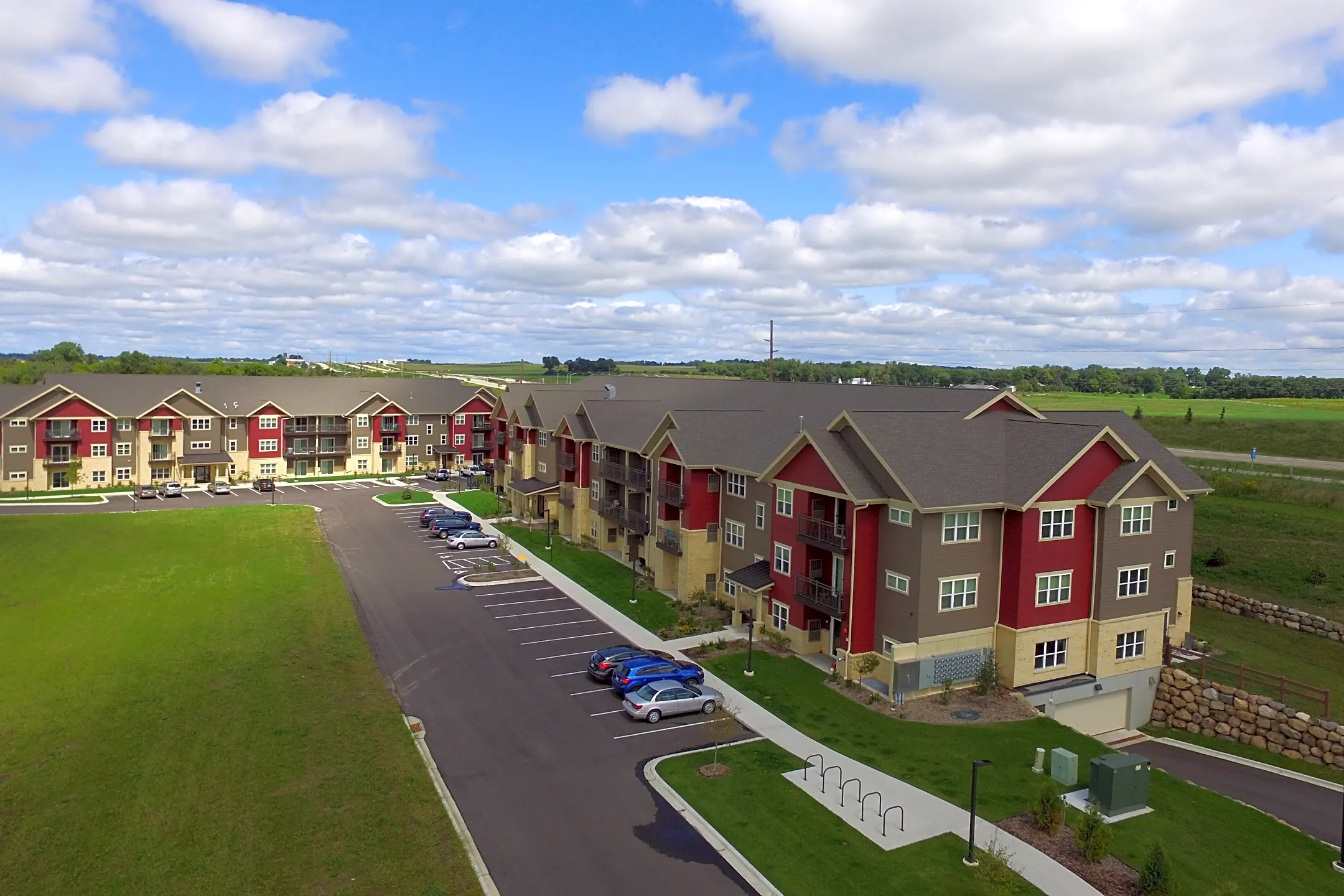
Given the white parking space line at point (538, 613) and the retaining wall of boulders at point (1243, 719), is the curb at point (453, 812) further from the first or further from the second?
the retaining wall of boulders at point (1243, 719)

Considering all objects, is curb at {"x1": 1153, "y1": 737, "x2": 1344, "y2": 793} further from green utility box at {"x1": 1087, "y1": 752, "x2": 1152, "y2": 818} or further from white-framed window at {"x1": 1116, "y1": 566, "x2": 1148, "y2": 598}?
green utility box at {"x1": 1087, "y1": 752, "x2": 1152, "y2": 818}

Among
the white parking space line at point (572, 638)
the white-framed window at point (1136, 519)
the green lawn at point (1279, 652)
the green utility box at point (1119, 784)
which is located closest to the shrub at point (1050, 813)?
the green utility box at point (1119, 784)

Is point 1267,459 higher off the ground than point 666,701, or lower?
higher

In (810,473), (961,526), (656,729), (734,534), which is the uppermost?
(810,473)

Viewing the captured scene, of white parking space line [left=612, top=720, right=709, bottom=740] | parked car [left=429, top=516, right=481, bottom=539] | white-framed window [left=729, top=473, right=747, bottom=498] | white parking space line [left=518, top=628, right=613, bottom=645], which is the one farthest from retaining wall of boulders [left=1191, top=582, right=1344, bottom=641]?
parked car [left=429, top=516, right=481, bottom=539]

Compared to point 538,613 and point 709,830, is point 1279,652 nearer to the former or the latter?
point 709,830

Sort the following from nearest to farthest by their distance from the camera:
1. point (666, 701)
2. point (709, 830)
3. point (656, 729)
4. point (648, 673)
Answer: point (709, 830)
point (656, 729)
point (666, 701)
point (648, 673)

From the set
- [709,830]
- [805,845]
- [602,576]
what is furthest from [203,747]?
[602,576]

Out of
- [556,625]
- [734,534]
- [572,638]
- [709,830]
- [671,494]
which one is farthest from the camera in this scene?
[671,494]
